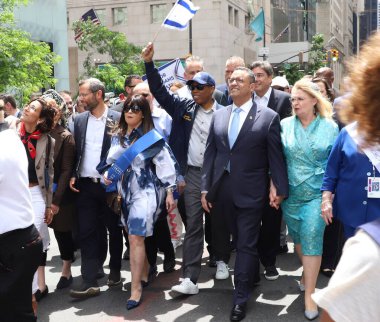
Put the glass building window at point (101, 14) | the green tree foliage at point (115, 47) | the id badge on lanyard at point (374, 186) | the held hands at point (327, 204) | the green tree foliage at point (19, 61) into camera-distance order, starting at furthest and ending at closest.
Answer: the glass building window at point (101, 14)
the green tree foliage at point (115, 47)
the green tree foliage at point (19, 61)
the held hands at point (327, 204)
the id badge on lanyard at point (374, 186)

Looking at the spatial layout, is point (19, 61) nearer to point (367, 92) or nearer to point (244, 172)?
point (244, 172)

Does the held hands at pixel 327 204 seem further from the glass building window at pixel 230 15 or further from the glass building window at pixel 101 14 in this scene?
the glass building window at pixel 101 14

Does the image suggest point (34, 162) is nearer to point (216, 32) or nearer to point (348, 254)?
point (348, 254)

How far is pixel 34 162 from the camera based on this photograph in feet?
17.3

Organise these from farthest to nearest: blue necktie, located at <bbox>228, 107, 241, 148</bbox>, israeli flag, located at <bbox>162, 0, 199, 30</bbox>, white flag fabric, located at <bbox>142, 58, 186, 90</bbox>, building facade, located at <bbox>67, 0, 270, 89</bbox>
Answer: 1. building facade, located at <bbox>67, 0, 270, 89</bbox>
2. white flag fabric, located at <bbox>142, 58, 186, 90</bbox>
3. israeli flag, located at <bbox>162, 0, 199, 30</bbox>
4. blue necktie, located at <bbox>228, 107, 241, 148</bbox>

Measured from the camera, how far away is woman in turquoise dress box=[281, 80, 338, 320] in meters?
4.91

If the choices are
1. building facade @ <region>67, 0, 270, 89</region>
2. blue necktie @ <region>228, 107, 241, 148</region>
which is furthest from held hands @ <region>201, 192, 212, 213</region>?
building facade @ <region>67, 0, 270, 89</region>

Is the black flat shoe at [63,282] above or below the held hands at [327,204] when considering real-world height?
below

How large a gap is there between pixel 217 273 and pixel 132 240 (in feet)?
4.02

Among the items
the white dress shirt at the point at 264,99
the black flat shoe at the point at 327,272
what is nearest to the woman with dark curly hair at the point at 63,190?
the white dress shirt at the point at 264,99

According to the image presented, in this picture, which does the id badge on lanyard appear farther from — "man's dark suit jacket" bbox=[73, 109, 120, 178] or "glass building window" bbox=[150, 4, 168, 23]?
"glass building window" bbox=[150, 4, 168, 23]

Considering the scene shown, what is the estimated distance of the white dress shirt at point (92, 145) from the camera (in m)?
5.82

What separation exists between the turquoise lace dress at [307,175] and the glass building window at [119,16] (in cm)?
5082

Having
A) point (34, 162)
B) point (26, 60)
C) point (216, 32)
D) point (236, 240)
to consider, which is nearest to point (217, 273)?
point (236, 240)
